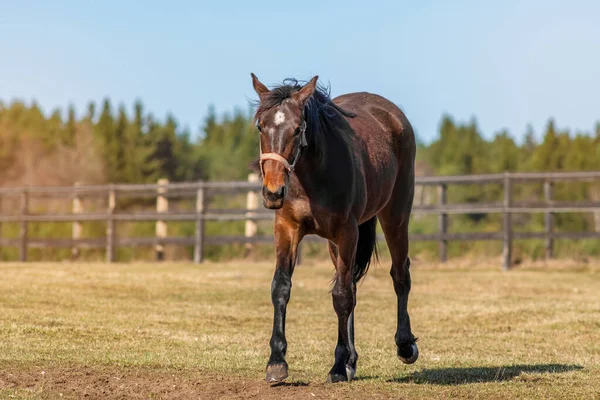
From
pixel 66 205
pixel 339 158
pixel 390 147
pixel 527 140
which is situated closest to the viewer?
pixel 339 158

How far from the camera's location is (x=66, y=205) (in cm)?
4103

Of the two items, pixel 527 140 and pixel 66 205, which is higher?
pixel 527 140

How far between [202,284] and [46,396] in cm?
912

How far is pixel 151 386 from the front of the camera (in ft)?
21.7

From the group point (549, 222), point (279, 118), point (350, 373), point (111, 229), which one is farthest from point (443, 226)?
point (279, 118)

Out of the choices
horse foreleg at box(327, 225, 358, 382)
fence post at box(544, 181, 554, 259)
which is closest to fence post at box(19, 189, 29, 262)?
fence post at box(544, 181, 554, 259)

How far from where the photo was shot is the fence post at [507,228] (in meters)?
19.4

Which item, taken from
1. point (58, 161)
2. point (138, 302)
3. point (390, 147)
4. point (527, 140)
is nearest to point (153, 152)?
point (58, 161)

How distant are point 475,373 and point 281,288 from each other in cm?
211

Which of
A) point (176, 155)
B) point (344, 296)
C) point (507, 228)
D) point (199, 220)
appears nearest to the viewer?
point (344, 296)

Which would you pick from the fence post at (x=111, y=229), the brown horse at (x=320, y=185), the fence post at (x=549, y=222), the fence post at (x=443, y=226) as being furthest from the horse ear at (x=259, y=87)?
the fence post at (x=111, y=229)

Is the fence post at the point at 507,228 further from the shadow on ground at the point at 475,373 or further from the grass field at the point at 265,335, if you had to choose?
the shadow on ground at the point at 475,373

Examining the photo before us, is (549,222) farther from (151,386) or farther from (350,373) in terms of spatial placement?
(151,386)

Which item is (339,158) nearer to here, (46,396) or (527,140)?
(46,396)
